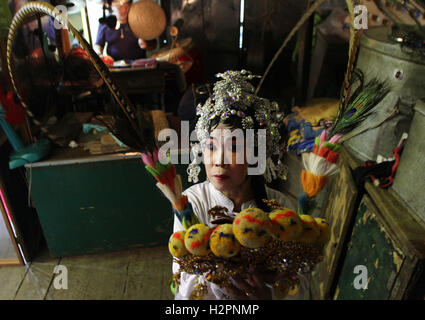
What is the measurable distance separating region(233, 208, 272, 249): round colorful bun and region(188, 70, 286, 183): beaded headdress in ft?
1.24

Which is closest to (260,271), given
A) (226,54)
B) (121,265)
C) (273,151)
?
(273,151)

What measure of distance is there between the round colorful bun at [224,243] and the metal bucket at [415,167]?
114 centimetres

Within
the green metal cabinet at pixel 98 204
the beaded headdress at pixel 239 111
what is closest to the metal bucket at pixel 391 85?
the beaded headdress at pixel 239 111

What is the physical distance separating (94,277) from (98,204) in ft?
2.07

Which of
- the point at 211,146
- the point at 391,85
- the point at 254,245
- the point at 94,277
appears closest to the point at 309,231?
the point at 254,245

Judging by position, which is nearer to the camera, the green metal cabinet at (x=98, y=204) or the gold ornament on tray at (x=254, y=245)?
the gold ornament on tray at (x=254, y=245)

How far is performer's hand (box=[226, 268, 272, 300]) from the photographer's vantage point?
3.84 feet

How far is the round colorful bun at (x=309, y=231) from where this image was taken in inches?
42.5

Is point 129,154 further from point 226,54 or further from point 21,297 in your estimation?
point 226,54

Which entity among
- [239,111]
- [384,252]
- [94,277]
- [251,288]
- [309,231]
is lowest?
[94,277]

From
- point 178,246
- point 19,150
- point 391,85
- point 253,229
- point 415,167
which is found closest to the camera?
point 253,229

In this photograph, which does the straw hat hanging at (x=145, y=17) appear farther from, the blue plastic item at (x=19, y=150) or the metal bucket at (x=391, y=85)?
the metal bucket at (x=391, y=85)

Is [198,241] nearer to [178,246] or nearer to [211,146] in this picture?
[178,246]

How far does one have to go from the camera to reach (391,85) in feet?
6.70
